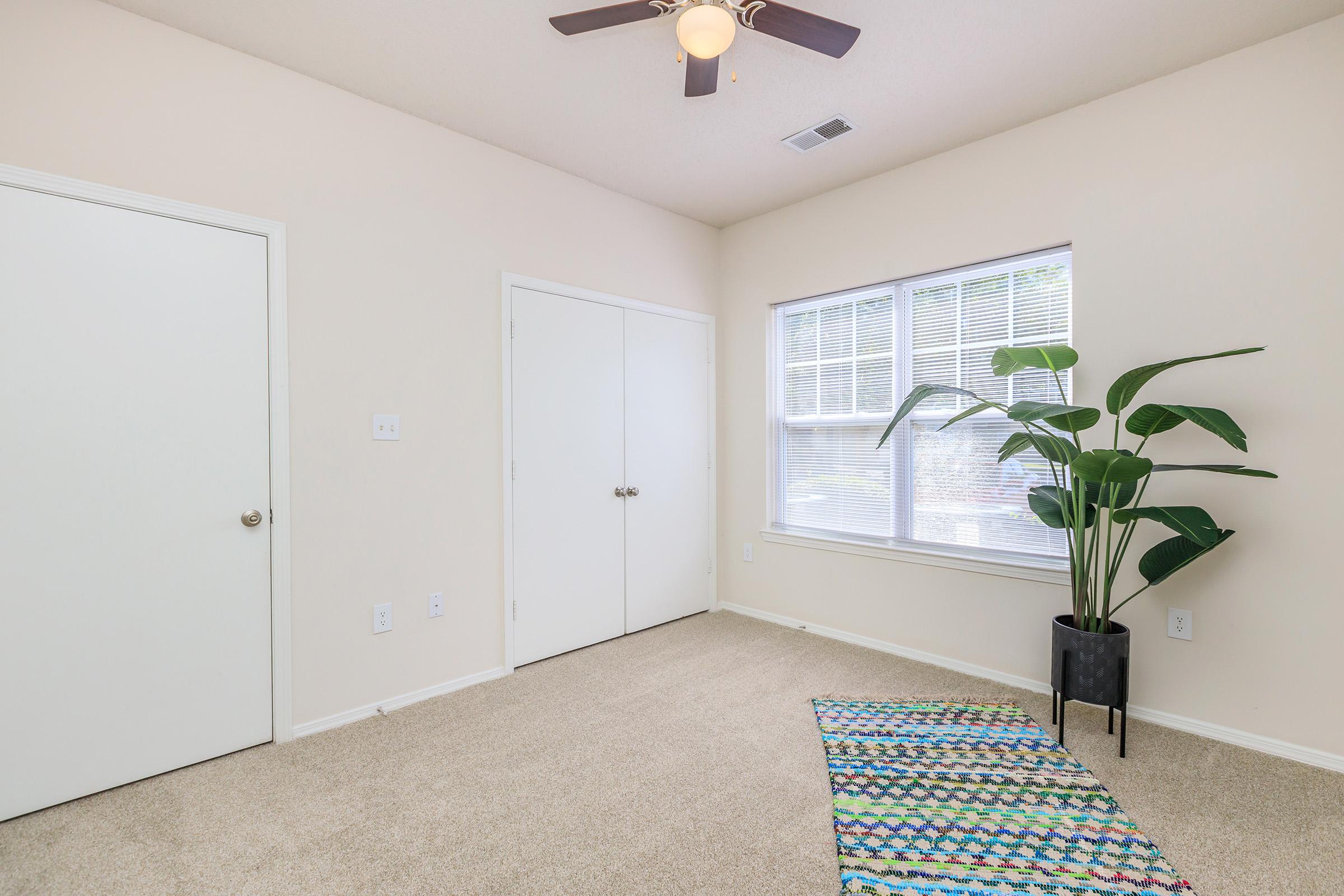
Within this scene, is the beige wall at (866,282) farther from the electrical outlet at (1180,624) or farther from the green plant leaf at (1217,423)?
the green plant leaf at (1217,423)

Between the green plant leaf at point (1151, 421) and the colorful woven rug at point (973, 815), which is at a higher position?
the green plant leaf at point (1151, 421)

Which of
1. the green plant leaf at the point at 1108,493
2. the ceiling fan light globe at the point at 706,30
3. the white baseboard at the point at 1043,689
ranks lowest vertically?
the white baseboard at the point at 1043,689

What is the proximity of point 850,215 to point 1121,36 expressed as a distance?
4.78 feet

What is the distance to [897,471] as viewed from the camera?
3.43 m

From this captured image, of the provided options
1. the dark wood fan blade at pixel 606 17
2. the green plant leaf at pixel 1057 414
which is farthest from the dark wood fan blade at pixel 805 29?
the green plant leaf at pixel 1057 414

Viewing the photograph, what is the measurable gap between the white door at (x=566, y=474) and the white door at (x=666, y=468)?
4.1 inches

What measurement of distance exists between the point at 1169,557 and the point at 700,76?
240cm

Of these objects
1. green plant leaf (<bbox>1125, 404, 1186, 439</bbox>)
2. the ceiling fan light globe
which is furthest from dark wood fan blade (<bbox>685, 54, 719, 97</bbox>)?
green plant leaf (<bbox>1125, 404, 1186, 439</bbox>)

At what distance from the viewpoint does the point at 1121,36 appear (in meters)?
2.25

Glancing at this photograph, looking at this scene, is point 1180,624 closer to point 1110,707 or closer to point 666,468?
point 1110,707

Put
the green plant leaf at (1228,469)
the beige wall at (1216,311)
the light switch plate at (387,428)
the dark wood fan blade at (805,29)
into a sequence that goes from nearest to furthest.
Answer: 1. the dark wood fan blade at (805,29)
2. the green plant leaf at (1228,469)
3. the beige wall at (1216,311)
4. the light switch plate at (387,428)

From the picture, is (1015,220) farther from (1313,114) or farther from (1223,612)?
(1223,612)

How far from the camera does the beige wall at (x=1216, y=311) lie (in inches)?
86.7

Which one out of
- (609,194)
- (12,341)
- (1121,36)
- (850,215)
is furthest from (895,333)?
(12,341)
